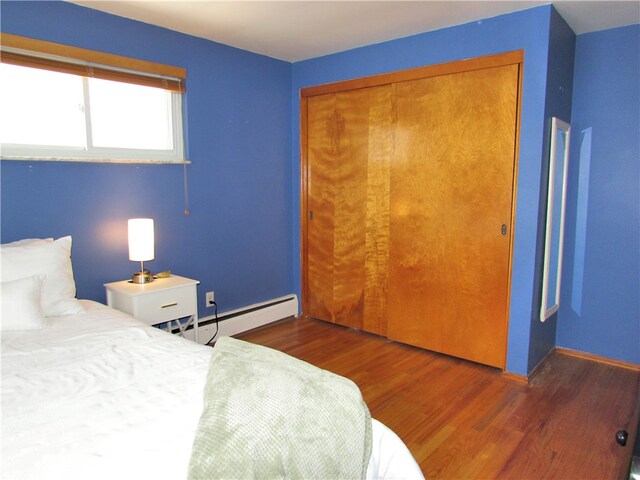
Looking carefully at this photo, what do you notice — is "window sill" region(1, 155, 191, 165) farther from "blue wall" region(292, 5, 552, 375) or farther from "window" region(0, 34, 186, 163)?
"blue wall" region(292, 5, 552, 375)

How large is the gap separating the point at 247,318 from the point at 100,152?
173 centimetres

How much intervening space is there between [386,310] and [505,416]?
1303mm

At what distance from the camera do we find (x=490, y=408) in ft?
8.36

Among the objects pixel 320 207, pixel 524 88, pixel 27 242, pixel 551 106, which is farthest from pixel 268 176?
pixel 551 106

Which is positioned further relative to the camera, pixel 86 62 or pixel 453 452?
pixel 86 62

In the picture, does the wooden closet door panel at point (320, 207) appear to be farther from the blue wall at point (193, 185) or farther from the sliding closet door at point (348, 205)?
the blue wall at point (193, 185)

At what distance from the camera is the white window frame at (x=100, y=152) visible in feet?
8.22

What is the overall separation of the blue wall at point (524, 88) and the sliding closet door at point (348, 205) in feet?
1.66

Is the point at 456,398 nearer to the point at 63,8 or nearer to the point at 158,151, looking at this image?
the point at 158,151

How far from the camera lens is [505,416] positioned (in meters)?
2.46

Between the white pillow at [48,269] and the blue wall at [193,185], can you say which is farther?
the blue wall at [193,185]

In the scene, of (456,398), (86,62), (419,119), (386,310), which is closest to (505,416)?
(456,398)

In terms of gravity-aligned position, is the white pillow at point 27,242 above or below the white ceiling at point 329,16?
below

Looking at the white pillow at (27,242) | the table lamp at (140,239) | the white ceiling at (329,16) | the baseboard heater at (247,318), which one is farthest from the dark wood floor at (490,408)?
the white ceiling at (329,16)
